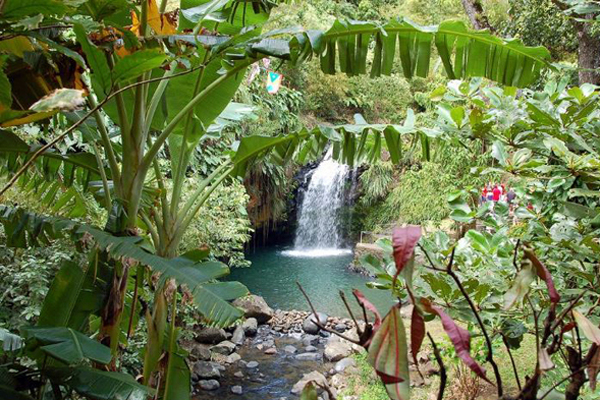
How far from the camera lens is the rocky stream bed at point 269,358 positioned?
4762mm

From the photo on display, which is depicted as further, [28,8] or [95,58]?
[95,58]

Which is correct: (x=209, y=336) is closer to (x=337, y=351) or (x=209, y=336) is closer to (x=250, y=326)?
(x=250, y=326)

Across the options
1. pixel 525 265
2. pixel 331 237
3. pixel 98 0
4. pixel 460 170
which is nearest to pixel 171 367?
pixel 98 0

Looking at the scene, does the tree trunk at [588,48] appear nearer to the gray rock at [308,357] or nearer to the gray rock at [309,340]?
the gray rock at [308,357]

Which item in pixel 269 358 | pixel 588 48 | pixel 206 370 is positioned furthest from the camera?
pixel 269 358

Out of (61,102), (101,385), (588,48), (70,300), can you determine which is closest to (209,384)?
(70,300)

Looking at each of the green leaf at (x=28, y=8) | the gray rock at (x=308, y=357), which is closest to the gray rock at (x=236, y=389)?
the gray rock at (x=308, y=357)

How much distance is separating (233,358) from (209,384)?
710 mm

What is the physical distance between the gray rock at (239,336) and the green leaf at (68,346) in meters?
4.87

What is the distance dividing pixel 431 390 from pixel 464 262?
303 cm

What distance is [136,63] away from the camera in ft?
3.94

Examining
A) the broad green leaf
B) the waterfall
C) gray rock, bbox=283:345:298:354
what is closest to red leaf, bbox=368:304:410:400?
the broad green leaf

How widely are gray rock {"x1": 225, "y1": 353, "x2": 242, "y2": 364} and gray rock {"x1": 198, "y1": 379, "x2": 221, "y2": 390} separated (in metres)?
0.57

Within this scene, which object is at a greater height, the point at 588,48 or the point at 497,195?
the point at 588,48
